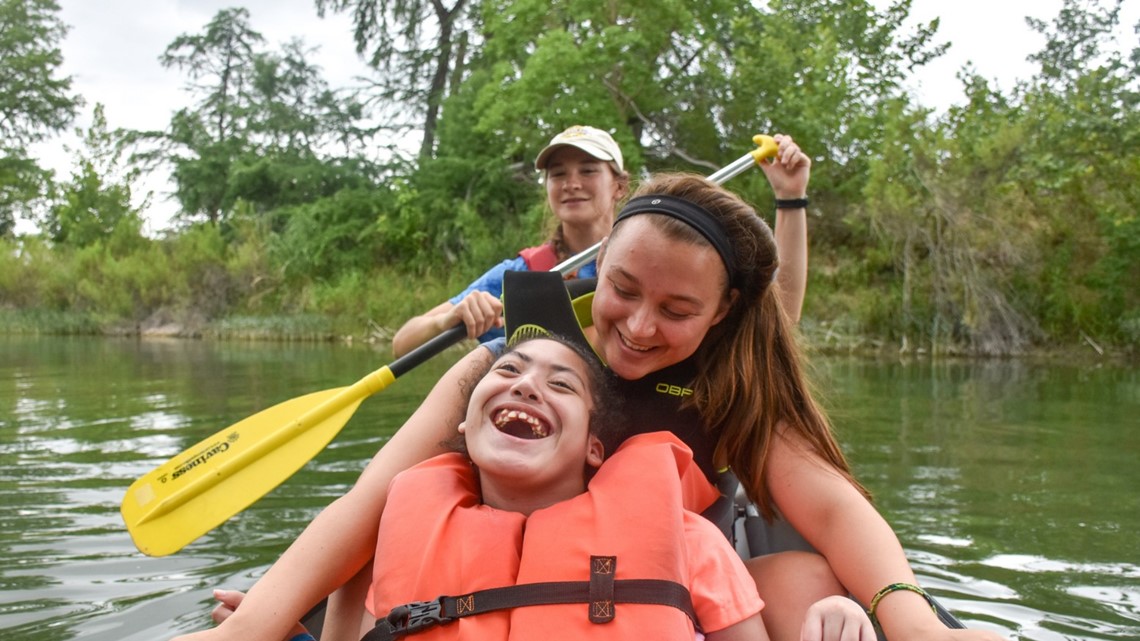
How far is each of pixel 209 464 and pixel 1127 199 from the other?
1135 cm

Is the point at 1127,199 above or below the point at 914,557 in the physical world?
above

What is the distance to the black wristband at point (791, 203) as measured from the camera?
7.49 ft

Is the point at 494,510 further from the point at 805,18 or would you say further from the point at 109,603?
the point at 805,18

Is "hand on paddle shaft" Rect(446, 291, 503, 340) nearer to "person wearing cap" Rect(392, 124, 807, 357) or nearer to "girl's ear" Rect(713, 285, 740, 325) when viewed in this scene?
"person wearing cap" Rect(392, 124, 807, 357)

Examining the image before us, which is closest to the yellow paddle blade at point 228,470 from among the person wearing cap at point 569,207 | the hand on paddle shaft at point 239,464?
the hand on paddle shaft at point 239,464

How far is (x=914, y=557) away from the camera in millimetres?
2750

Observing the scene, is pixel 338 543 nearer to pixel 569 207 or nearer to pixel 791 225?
pixel 791 225

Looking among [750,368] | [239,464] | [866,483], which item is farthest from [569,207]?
[866,483]

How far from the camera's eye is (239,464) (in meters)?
2.44

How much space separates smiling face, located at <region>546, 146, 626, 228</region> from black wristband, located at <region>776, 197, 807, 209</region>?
71 centimetres

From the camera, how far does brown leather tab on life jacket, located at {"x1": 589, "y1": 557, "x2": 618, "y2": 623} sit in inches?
50.4

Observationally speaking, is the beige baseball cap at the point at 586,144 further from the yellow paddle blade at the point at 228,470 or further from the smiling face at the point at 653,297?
the smiling face at the point at 653,297

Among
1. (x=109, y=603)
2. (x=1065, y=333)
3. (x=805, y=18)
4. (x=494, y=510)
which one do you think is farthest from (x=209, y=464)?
(x=805, y=18)

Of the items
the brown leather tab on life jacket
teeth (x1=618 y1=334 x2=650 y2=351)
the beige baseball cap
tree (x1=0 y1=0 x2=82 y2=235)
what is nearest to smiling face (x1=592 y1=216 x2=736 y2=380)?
teeth (x1=618 y1=334 x2=650 y2=351)
